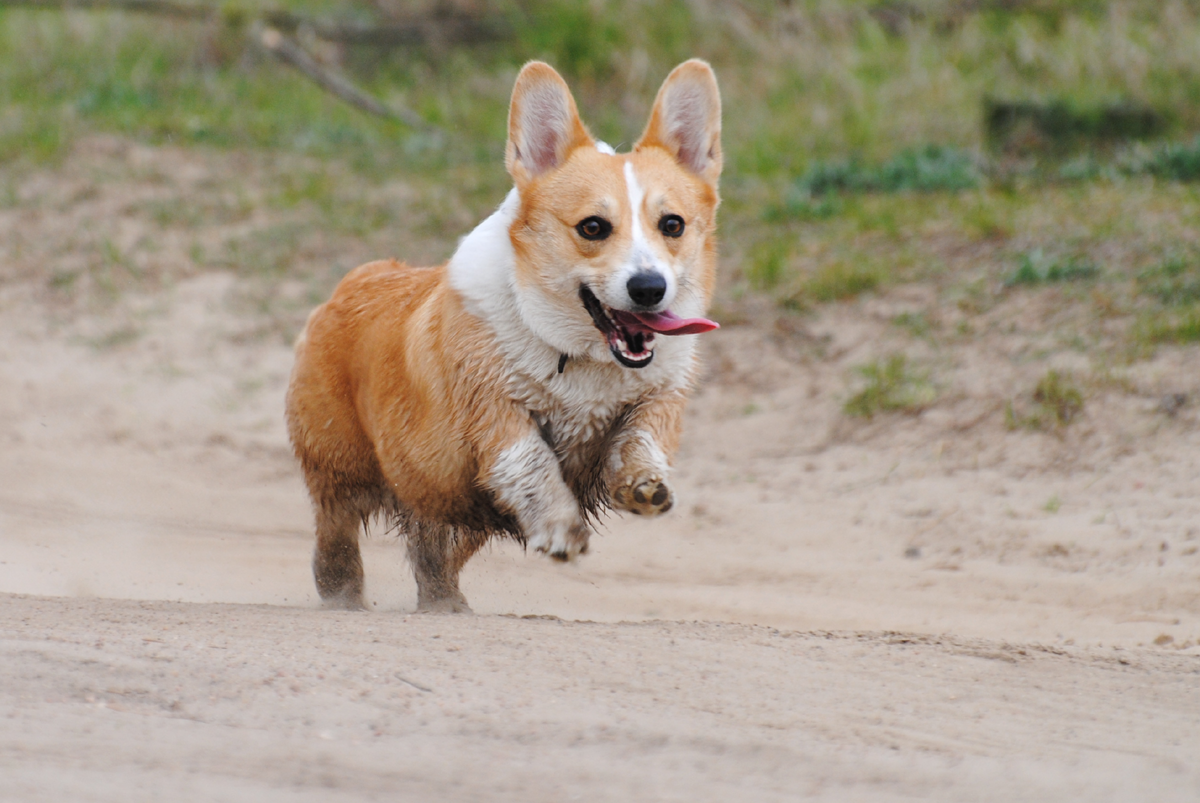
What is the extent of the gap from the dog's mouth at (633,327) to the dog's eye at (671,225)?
0.28 metres

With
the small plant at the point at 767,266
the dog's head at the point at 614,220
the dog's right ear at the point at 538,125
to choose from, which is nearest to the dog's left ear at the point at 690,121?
the dog's head at the point at 614,220

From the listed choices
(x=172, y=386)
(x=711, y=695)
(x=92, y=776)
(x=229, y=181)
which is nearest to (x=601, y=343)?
(x=711, y=695)

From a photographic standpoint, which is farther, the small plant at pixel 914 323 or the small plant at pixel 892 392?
the small plant at pixel 914 323

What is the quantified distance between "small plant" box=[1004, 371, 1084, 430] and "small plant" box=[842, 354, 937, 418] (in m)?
0.48

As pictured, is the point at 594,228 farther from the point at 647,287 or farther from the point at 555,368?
the point at 555,368

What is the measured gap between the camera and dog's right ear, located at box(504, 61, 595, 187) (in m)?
4.66

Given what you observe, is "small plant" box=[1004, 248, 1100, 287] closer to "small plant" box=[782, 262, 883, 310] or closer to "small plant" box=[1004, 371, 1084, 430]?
"small plant" box=[782, 262, 883, 310]

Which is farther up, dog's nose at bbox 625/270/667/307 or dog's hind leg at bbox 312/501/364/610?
dog's nose at bbox 625/270/667/307

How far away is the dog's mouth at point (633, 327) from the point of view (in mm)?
4285

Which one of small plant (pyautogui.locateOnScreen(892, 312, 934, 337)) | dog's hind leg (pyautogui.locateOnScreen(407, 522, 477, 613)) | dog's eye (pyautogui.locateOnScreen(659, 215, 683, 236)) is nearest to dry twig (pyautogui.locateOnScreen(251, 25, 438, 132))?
small plant (pyautogui.locateOnScreen(892, 312, 934, 337))

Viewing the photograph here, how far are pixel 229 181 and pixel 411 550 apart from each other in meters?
5.91

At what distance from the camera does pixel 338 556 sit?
551 centimetres

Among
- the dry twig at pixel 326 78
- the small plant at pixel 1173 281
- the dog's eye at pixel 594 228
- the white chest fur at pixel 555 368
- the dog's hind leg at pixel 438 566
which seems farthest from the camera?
the dry twig at pixel 326 78

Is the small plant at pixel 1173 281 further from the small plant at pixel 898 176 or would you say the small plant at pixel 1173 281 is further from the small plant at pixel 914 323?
the small plant at pixel 898 176
